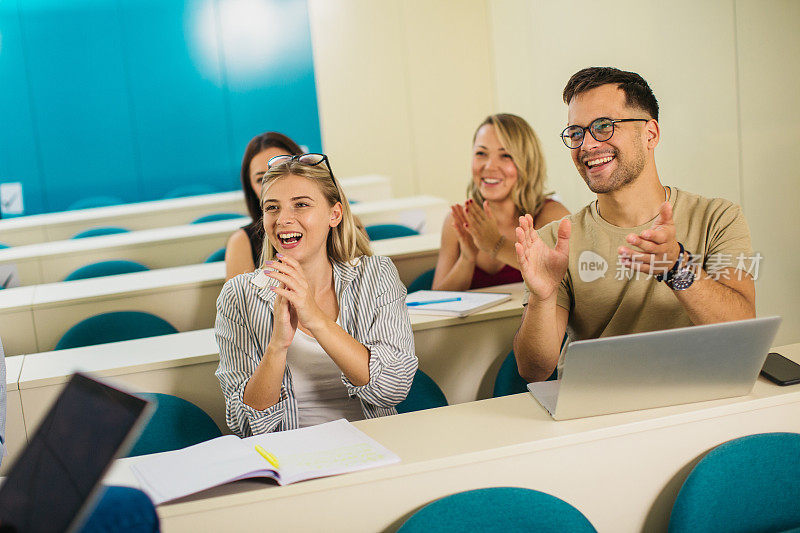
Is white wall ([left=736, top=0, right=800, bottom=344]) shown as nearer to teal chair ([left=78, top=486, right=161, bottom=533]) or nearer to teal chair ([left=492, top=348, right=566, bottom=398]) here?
teal chair ([left=492, top=348, right=566, bottom=398])

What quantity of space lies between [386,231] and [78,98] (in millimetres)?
4407

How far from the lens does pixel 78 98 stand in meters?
7.06

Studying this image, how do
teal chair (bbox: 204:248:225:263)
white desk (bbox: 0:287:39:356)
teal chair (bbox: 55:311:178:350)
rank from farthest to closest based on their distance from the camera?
teal chair (bbox: 204:248:225:263) < white desk (bbox: 0:287:39:356) < teal chair (bbox: 55:311:178:350)

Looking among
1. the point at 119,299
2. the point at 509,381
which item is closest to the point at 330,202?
the point at 509,381

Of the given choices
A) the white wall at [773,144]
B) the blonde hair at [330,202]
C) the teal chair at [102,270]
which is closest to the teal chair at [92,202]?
the teal chair at [102,270]

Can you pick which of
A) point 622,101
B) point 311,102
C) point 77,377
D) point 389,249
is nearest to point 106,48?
point 311,102

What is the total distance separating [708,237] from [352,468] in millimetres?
1002

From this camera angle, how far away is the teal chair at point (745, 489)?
50.9 inches

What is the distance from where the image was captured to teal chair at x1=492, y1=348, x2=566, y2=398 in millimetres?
2057

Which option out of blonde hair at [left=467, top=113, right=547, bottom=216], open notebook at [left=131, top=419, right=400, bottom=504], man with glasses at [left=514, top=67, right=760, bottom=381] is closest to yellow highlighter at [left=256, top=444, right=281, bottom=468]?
open notebook at [left=131, top=419, right=400, bottom=504]

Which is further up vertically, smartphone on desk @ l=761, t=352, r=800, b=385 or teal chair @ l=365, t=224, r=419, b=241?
teal chair @ l=365, t=224, r=419, b=241

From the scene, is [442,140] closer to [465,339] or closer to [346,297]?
[465,339]

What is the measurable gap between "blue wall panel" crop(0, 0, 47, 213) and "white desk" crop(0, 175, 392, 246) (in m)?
1.40

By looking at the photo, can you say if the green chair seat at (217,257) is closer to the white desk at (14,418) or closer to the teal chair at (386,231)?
the teal chair at (386,231)
